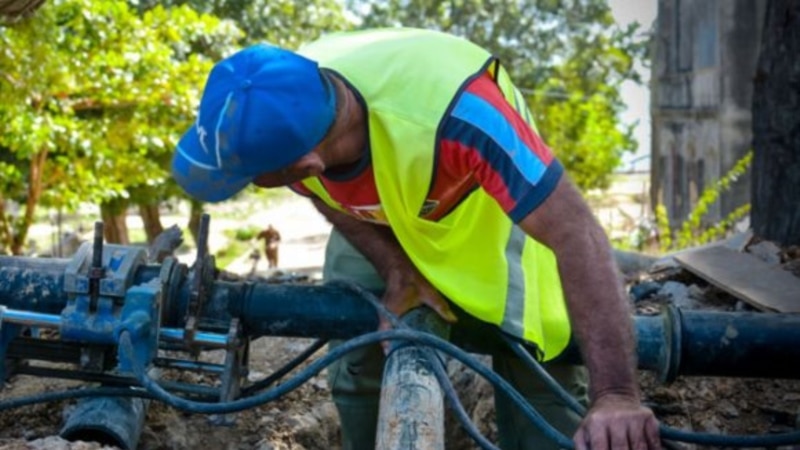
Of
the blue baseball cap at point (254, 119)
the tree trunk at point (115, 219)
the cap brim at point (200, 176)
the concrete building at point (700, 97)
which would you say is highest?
the blue baseball cap at point (254, 119)

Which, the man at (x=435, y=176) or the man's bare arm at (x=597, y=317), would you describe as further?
the man at (x=435, y=176)

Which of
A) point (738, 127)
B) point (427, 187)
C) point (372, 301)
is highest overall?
point (427, 187)

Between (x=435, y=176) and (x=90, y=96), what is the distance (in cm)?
931

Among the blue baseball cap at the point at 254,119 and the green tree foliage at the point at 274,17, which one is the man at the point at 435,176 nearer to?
the blue baseball cap at the point at 254,119

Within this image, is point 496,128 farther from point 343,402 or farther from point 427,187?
point 343,402

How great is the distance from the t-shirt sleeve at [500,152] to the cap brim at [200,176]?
53 cm

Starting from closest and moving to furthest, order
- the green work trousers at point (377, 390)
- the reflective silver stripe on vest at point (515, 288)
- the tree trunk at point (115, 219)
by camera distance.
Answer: the reflective silver stripe on vest at point (515, 288) < the green work trousers at point (377, 390) < the tree trunk at point (115, 219)

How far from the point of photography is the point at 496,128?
3.04 metres

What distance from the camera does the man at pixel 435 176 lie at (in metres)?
2.94

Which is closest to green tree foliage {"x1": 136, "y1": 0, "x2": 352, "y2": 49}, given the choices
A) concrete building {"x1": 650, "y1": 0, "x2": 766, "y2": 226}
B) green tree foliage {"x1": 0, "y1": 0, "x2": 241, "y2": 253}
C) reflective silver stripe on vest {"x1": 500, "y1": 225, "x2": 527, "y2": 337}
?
green tree foliage {"x1": 0, "y1": 0, "x2": 241, "y2": 253}

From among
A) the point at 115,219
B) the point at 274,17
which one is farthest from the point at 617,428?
the point at 274,17

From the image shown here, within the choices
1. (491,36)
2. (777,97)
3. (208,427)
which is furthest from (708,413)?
(491,36)

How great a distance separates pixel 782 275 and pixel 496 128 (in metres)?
2.80

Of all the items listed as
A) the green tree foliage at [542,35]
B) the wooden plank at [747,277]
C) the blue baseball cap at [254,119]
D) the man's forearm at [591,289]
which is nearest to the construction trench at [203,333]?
the man's forearm at [591,289]
